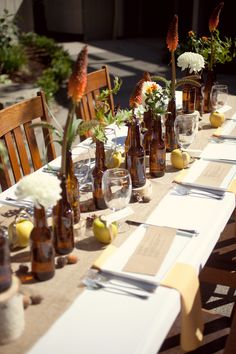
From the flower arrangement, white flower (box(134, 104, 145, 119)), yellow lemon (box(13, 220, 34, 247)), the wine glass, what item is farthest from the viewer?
the flower arrangement

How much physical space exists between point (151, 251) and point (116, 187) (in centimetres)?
27

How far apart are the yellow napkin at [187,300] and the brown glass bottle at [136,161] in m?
0.53

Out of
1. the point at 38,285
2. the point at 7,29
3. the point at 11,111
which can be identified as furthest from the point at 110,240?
the point at 7,29

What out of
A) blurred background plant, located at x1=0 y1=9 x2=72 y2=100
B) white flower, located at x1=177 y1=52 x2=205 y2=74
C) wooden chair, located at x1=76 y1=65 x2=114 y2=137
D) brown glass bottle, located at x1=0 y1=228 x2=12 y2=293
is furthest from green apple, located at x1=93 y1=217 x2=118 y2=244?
blurred background plant, located at x1=0 y1=9 x2=72 y2=100

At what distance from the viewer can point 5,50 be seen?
6832 millimetres

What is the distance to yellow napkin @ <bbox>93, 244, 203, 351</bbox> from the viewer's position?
129 centimetres

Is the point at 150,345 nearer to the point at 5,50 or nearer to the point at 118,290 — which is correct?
the point at 118,290

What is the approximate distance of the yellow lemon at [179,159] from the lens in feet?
6.71

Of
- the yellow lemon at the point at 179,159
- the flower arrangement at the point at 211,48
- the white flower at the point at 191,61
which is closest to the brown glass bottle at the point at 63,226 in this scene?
the yellow lemon at the point at 179,159

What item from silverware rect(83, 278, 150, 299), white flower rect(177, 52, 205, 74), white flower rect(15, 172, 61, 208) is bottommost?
silverware rect(83, 278, 150, 299)

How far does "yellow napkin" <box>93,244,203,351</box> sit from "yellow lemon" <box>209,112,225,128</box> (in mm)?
1310

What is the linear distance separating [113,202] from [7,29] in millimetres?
6277

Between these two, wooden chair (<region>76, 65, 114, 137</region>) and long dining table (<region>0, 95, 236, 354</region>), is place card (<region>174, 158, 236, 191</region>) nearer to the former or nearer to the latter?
long dining table (<region>0, 95, 236, 354</region>)

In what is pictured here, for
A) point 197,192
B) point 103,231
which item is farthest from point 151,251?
point 197,192
